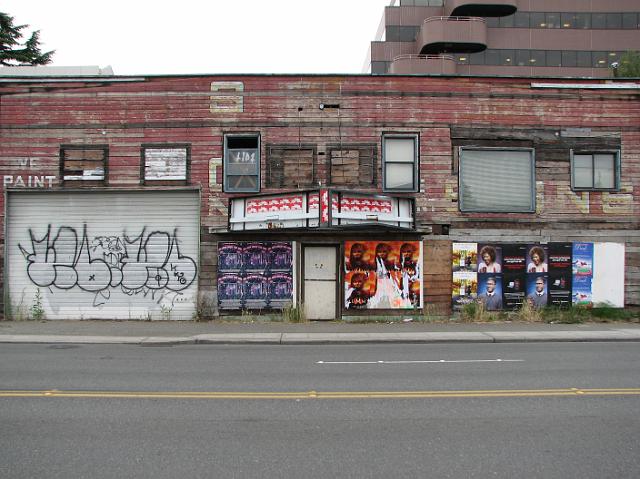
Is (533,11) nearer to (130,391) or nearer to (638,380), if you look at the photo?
(638,380)

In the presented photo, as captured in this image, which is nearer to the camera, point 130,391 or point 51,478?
point 51,478

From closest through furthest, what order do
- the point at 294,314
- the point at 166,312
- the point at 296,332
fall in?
1. the point at 296,332
2. the point at 294,314
3. the point at 166,312

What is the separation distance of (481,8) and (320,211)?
1653 inches

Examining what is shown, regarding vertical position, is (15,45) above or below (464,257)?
above

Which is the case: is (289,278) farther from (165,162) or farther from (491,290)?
(491,290)

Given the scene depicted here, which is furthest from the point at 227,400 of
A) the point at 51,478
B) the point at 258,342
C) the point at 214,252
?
the point at 214,252

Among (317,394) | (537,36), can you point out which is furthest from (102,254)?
(537,36)

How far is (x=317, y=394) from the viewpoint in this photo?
7.73 metres

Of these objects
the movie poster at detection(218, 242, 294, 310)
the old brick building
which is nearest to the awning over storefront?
the old brick building

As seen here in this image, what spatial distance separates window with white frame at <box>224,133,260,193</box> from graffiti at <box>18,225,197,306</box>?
8.15 ft

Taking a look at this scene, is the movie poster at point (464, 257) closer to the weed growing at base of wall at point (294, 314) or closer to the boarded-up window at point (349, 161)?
the boarded-up window at point (349, 161)

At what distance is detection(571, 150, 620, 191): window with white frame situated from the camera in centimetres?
1766

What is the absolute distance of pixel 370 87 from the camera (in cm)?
1731

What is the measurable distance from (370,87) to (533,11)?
42.2m
